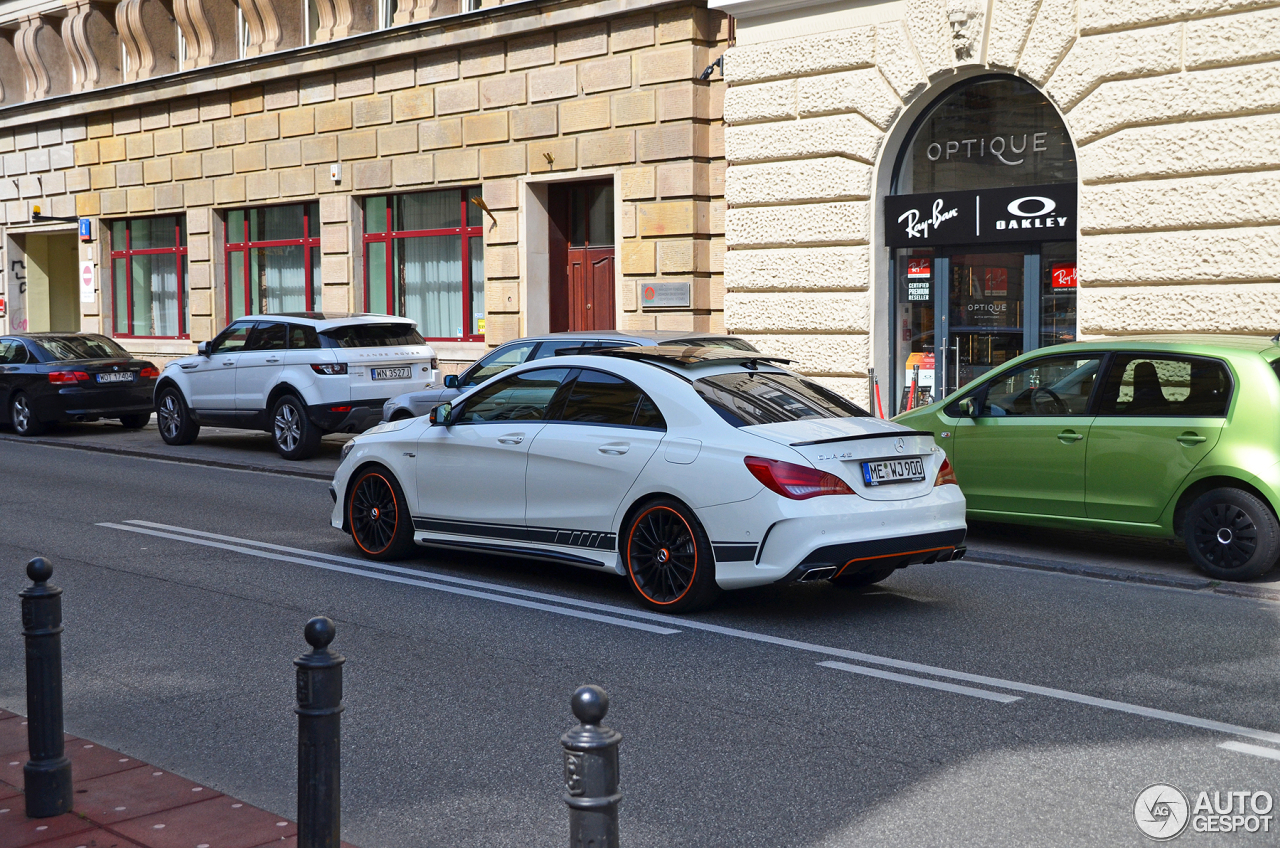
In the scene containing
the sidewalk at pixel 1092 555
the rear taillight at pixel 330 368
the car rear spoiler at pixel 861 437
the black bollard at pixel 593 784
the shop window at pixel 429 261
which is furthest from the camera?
the shop window at pixel 429 261

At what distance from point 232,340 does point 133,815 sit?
13965 mm

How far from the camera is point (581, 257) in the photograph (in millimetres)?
20406

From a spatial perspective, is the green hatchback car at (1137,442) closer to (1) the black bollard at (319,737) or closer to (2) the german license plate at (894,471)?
(2) the german license plate at (894,471)

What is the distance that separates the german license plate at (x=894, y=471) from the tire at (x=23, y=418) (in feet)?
53.4

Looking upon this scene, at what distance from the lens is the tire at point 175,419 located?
733 inches

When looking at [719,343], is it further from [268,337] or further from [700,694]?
[268,337]

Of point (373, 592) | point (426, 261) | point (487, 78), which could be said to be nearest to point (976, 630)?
point (373, 592)

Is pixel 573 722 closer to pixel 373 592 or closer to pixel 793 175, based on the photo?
pixel 373 592

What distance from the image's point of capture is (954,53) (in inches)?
587

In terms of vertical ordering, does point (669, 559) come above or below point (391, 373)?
below

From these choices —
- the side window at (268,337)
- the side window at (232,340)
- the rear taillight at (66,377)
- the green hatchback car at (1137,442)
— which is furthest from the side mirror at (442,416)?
the rear taillight at (66,377)

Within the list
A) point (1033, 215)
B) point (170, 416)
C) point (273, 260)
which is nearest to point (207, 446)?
point (170, 416)

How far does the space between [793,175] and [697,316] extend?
2.63 m

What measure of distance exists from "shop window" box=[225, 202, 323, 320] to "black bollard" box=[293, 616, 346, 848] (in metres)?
21.0
